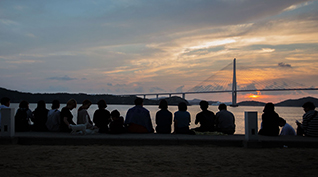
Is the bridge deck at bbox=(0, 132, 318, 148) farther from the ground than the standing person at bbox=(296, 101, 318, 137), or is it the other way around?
the standing person at bbox=(296, 101, 318, 137)

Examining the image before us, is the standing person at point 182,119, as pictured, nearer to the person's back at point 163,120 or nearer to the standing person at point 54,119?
the person's back at point 163,120

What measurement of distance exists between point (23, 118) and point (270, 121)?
5521 mm

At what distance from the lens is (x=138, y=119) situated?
6.57 meters

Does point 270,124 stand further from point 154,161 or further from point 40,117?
point 40,117

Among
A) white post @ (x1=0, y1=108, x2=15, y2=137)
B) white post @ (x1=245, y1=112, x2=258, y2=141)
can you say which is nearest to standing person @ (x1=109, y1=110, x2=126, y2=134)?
white post @ (x1=0, y1=108, x2=15, y2=137)

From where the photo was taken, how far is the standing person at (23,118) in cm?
654

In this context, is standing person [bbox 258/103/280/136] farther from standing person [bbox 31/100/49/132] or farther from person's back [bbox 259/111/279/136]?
standing person [bbox 31/100/49/132]

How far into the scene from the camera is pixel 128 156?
15.4 ft

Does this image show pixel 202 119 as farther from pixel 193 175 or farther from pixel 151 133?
pixel 193 175

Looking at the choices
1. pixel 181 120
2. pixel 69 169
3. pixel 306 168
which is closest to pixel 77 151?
pixel 69 169

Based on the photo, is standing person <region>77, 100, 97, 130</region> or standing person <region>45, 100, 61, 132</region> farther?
standing person <region>45, 100, 61, 132</region>

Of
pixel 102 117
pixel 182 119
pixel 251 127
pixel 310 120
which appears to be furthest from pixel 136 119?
pixel 310 120

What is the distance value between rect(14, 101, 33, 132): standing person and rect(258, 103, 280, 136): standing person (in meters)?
5.23

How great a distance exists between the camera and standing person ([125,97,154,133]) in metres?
6.44
